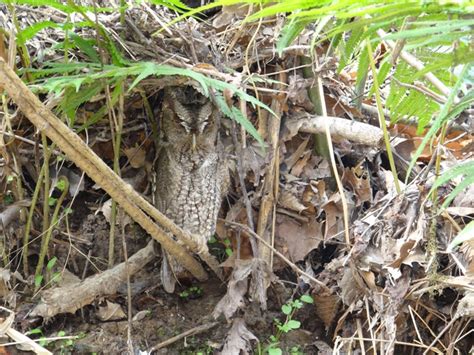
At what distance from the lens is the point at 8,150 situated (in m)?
2.16

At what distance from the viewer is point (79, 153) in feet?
5.16

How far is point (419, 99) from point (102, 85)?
0.90 m

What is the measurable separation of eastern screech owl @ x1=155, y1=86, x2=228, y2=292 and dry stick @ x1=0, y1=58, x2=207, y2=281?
381 millimetres

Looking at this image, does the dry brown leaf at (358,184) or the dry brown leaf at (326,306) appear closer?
the dry brown leaf at (326,306)

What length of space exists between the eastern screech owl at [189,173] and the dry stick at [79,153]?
381 mm

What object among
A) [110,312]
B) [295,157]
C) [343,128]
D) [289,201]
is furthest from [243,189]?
Answer: [110,312]

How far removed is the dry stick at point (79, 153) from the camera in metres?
1.37

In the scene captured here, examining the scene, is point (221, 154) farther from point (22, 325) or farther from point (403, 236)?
point (22, 325)

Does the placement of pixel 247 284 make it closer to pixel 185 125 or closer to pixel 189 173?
pixel 189 173

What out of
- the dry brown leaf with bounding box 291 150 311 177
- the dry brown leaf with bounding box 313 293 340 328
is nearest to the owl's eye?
the dry brown leaf with bounding box 291 150 311 177

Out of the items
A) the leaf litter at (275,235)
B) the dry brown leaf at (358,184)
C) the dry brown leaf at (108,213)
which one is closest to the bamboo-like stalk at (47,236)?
the leaf litter at (275,235)

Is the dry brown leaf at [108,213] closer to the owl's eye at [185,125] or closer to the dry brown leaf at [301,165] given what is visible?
the owl's eye at [185,125]

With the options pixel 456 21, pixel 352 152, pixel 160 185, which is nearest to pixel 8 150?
pixel 160 185

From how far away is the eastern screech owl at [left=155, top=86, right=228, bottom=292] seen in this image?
7.49 ft
